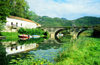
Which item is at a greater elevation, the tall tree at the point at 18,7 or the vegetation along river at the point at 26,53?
the tall tree at the point at 18,7

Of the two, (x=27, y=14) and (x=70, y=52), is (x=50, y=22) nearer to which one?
(x=27, y=14)

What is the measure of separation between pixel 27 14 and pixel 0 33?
26.6 meters

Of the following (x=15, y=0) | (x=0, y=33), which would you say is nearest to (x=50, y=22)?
(x=15, y=0)

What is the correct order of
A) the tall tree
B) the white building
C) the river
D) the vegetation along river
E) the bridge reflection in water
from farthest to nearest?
the tall tree, the white building, the bridge reflection in water, the river, the vegetation along river

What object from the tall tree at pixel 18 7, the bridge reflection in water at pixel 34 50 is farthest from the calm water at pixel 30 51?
the tall tree at pixel 18 7

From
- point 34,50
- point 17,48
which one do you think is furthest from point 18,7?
point 34,50

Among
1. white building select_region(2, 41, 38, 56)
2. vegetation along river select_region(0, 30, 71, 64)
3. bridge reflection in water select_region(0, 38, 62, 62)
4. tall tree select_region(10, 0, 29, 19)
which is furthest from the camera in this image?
tall tree select_region(10, 0, 29, 19)

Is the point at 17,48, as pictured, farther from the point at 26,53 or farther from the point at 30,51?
the point at 26,53

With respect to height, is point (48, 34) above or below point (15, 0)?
below

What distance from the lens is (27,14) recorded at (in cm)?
5116

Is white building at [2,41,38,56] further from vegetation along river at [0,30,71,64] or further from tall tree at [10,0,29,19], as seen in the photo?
tall tree at [10,0,29,19]

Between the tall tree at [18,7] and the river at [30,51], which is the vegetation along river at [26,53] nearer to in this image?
the river at [30,51]

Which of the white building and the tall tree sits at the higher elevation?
the tall tree

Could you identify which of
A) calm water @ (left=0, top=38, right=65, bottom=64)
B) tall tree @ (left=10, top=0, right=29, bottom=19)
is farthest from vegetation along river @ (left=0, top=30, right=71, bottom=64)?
tall tree @ (left=10, top=0, right=29, bottom=19)
